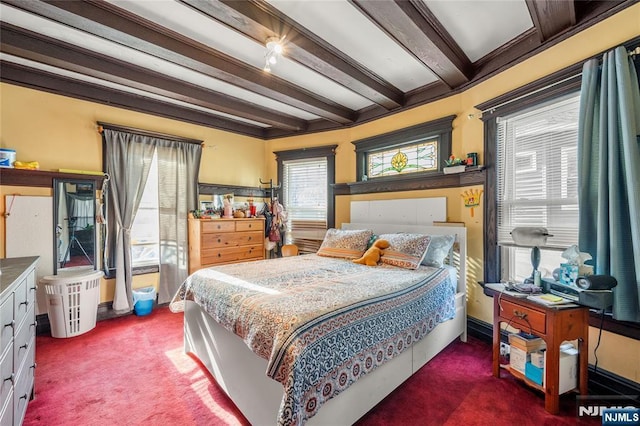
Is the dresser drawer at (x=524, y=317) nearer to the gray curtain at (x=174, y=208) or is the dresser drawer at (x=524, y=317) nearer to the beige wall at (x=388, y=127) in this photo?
the beige wall at (x=388, y=127)

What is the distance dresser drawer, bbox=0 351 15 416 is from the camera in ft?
3.75

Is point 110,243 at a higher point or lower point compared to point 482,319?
higher

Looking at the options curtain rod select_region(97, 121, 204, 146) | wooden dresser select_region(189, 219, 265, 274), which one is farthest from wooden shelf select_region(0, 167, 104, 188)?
wooden dresser select_region(189, 219, 265, 274)

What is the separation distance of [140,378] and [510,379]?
2.84 metres

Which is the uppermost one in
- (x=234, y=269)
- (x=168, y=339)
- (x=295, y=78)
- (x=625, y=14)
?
(x=295, y=78)

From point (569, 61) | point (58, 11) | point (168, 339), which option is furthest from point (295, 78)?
point (168, 339)

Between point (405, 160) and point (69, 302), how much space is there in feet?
13.5

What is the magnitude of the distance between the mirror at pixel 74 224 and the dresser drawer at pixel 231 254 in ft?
4.10

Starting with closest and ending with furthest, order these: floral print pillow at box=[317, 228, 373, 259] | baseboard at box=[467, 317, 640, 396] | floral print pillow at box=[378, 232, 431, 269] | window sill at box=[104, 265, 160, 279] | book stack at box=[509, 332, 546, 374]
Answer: baseboard at box=[467, 317, 640, 396], book stack at box=[509, 332, 546, 374], floral print pillow at box=[378, 232, 431, 269], floral print pillow at box=[317, 228, 373, 259], window sill at box=[104, 265, 160, 279]

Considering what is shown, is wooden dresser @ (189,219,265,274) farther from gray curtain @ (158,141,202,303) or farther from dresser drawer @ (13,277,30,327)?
dresser drawer @ (13,277,30,327)

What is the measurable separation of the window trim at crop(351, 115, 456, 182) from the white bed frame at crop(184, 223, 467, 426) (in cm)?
160

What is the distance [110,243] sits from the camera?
329 centimetres

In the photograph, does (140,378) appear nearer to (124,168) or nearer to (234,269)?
(234,269)

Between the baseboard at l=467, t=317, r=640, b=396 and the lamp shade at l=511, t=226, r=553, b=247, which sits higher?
the lamp shade at l=511, t=226, r=553, b=247
